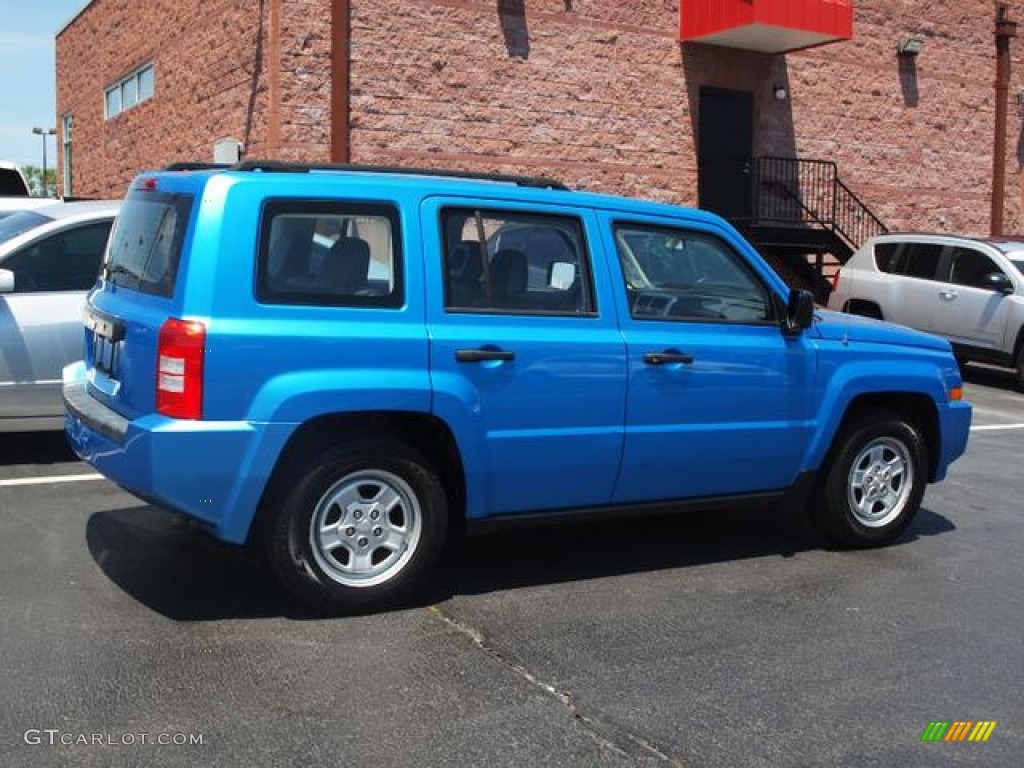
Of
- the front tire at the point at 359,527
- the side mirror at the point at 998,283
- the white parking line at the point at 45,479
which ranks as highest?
the side mirror at the point at 998,283

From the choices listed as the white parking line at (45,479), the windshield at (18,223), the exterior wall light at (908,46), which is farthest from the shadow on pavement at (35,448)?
the exterior wall light at (908,46)

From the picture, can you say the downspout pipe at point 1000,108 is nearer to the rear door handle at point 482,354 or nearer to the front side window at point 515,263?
the front side window at point 515,263

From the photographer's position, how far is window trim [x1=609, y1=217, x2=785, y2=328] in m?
5.23

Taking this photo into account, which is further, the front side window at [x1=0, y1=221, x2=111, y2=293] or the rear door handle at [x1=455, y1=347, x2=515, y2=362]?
the front side window at [x1=0, y1=221, x2=111, y2=293]

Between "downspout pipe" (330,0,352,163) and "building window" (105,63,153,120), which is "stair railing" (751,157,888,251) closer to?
"downspout pipe" (330,0,352,163)

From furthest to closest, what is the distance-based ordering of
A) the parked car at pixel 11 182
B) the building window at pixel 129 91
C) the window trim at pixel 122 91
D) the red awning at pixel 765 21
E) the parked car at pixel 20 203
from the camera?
the building window at pixel 129 91 < the window trim at pixel 122 91 < the red awning at pixel 765 21 < the parked car at pixel 11 182 < the parked car at pixel 20 203

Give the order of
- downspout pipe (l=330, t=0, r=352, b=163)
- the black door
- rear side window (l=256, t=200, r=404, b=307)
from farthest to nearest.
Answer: the black door → downspout pipe (l=330, t=0, r=352, b=163) → rear side window (l=256, t=200, r=404, b=307)

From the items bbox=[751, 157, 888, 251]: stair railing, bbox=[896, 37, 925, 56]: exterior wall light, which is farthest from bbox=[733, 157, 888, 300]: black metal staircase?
bbox=[896, 37, 925, 56]: exterior wall light

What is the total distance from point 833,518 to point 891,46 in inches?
677

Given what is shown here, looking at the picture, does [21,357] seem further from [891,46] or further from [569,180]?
[891,46]

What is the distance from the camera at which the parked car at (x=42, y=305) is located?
714cm

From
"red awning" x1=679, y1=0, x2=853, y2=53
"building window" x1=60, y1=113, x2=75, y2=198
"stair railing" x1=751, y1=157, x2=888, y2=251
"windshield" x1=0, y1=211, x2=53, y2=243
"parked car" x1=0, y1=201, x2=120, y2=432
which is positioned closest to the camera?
"parked car" x1=0, y1=201, x2=120, y2=432

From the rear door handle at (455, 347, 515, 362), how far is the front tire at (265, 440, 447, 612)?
1.53 ft

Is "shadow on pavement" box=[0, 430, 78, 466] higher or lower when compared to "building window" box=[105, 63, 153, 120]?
lower
